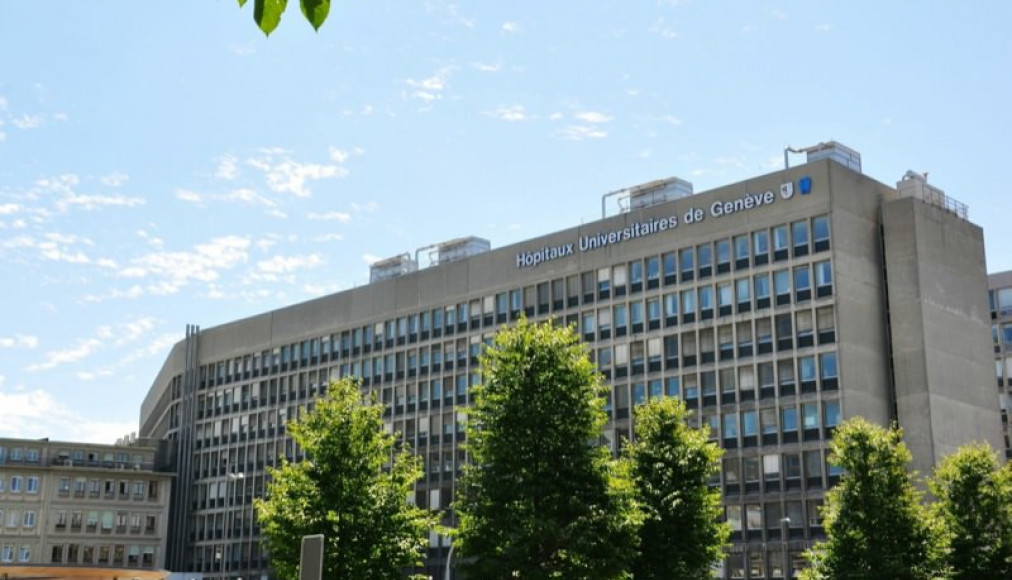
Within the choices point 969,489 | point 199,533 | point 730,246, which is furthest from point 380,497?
point 199,533

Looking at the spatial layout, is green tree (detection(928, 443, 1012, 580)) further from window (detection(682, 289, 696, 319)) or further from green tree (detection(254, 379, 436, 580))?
window (detection(682, 289, 696, 319))

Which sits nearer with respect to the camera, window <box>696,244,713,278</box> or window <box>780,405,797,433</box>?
window <box>780,405,797,433</box>

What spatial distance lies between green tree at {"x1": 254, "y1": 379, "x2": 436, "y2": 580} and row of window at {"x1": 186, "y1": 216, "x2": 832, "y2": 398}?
137 ft

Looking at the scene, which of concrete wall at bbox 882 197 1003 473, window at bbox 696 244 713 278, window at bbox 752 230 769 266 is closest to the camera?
concrete wall at bbox 882 197 1003 473

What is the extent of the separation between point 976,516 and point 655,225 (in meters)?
40.0

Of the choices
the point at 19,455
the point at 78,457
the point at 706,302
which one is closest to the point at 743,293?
the point at 706,302

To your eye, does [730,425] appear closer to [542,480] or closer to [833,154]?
[833,154]

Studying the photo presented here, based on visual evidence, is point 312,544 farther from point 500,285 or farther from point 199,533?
point 199,533

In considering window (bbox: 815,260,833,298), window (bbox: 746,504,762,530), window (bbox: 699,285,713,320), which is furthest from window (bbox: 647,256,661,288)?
window (bbox: 746,504,762,530)

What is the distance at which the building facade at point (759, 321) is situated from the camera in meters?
83.4

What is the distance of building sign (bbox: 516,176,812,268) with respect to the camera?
8706cm

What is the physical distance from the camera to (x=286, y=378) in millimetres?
121312

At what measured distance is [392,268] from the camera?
11688 cm

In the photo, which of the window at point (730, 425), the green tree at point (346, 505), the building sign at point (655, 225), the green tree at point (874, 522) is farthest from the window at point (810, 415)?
the green tree at point (346, 505)
